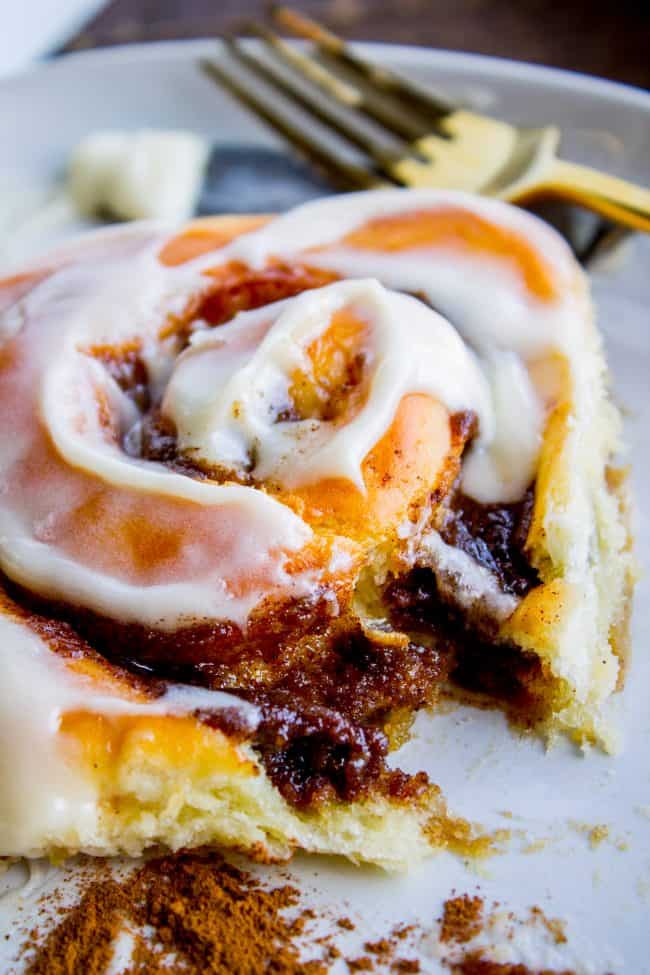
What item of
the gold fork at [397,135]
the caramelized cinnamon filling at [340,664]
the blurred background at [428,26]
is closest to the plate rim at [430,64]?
the gold fork at [397,135]

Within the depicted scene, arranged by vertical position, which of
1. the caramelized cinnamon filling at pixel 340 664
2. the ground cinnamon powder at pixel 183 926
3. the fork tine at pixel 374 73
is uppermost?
the fork tine at pixel 374 73

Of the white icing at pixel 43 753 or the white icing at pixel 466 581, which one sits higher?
the white icing at pixel 466 581

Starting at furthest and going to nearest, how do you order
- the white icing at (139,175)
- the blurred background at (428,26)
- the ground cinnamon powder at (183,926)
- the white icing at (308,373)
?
the blurred background at (428,26) → the white icing at (139,175) → the white icing at (308,373) → the ground cinnamon powder at (183,926)

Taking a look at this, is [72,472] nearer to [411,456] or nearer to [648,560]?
[411,456]

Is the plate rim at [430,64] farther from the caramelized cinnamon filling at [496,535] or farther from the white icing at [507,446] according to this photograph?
the caramelized cinnamon filling at [496,535]

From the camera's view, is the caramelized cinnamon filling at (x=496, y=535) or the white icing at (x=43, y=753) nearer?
the white icing at (x=43, y=753)

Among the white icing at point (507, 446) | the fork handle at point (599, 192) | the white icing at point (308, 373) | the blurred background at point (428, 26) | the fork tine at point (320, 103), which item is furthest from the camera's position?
the blurred background at point (428, 26)
